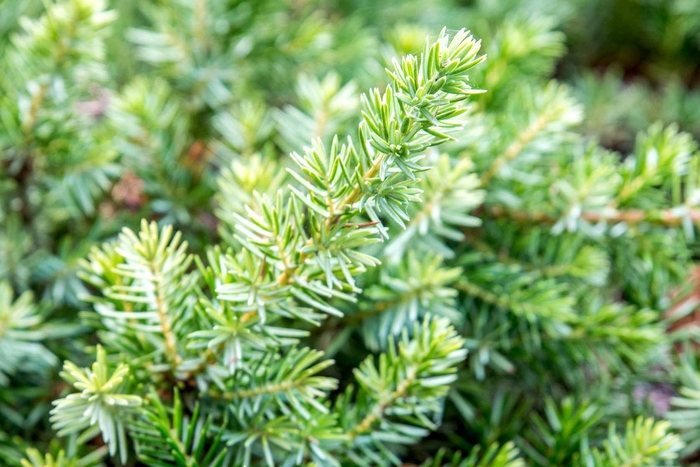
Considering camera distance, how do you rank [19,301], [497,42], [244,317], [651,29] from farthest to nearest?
[651,29] < [497,42] < [19,301] < [244,317]

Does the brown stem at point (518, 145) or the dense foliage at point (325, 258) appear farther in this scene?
the brown stem at point (518, 145)

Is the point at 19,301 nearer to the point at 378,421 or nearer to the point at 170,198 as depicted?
the point at 170,198

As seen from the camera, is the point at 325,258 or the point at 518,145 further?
the point at 518,145

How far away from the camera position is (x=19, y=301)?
1.56 feet

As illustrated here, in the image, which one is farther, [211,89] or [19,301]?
[211,89]

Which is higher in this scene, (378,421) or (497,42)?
(497,42)

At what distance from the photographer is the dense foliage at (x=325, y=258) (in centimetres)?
36

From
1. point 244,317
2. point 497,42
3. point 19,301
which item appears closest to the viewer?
point 244,317

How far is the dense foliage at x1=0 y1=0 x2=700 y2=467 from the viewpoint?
364 millimetres

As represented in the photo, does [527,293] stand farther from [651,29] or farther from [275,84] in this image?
[651,29]

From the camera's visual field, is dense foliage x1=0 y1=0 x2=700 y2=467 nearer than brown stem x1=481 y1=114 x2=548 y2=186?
Yes

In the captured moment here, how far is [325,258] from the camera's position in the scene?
34 centimetres

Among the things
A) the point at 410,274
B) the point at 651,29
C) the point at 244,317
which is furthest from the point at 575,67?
the point at 244,317

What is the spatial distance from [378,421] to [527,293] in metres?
0.16
